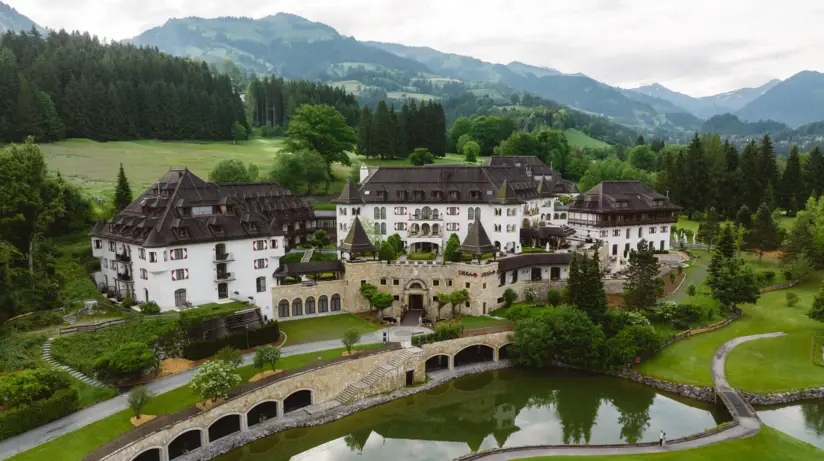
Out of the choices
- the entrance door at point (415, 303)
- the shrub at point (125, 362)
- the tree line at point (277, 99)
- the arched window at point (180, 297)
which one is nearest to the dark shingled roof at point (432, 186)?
the entrance door at point (415, 303)

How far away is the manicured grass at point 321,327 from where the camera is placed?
50.8 m

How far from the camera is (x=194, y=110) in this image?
119750 mm

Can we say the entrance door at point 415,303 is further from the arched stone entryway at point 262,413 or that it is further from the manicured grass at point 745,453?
the manicured grass at point 745,453

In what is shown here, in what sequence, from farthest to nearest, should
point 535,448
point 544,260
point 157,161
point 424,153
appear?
1. point 424,153
2. point 157,161
3. point 544,260
4. point 535,448

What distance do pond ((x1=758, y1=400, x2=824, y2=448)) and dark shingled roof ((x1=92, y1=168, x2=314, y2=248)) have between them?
146 feet

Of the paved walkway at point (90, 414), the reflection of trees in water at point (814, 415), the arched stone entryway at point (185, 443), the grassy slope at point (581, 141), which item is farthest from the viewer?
the grassy slope at point (581, 141)

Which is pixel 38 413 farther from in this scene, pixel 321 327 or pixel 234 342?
pixel 321 327

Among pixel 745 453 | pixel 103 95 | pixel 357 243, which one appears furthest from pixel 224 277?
pixel 103 95

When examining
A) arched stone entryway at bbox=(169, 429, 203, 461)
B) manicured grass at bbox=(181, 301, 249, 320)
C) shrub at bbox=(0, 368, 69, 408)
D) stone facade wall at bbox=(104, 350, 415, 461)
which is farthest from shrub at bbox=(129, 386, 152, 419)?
manicured grass at bbox=(181, 301, 249, 320)

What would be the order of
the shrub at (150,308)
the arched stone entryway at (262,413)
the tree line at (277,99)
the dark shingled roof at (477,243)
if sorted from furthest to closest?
the tree line at (277,99), the dark shingled roof at (477,243), the shrub at (150,308), the arched stone entryway at (262,413)

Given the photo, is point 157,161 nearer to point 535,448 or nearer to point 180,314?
point 180,314

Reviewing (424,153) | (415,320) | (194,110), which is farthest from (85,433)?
(194,110)

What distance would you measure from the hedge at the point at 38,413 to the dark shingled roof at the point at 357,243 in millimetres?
28893

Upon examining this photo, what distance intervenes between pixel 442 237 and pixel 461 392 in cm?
2413
